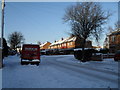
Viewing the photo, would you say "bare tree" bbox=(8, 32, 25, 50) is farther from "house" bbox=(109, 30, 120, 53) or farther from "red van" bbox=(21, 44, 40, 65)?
"red van" bbox=(21, 44, 40, 65)

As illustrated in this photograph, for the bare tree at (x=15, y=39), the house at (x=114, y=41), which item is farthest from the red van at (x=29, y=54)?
the bare tree at (x=15, y=39)

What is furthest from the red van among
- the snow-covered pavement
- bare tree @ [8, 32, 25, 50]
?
bare tree @ [8, 32, 25, 50]

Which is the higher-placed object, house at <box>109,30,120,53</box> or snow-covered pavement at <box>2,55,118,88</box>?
house at <box>109,30,120,53</box>

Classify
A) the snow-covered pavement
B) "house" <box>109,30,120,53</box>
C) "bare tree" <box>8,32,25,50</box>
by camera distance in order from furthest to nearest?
"bare tree" <box>8,32,25,50</box>
"house" <box>109,30,120,53</box>
the snow-covered pavement

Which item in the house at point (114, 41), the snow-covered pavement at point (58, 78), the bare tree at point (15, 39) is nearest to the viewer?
the snow-covered pavement at point (58, 78)

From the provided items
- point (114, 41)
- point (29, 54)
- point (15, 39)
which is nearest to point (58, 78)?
point (29, 54)

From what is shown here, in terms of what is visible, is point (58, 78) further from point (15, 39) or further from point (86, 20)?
point (15, 39)

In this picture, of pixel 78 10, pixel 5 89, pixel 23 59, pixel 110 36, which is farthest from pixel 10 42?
pixel 5 89

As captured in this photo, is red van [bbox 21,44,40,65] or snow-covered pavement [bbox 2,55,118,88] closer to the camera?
snow-covered pavement [bbox 2,55,118,88]

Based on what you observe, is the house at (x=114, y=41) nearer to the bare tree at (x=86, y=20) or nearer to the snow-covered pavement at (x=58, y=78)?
the bare tree at (x=86, y=20)

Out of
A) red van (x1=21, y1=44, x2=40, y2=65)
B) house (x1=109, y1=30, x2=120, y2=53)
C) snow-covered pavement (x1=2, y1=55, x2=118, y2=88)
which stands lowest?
snow-covered pavement (x1=2, y1=55, x2=118, y2=88)

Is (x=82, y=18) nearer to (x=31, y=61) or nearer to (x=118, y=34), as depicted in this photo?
(x=31, y=61)

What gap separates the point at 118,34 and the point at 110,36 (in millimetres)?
4204

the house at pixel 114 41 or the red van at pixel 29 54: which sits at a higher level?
the house at pixel 114 41
